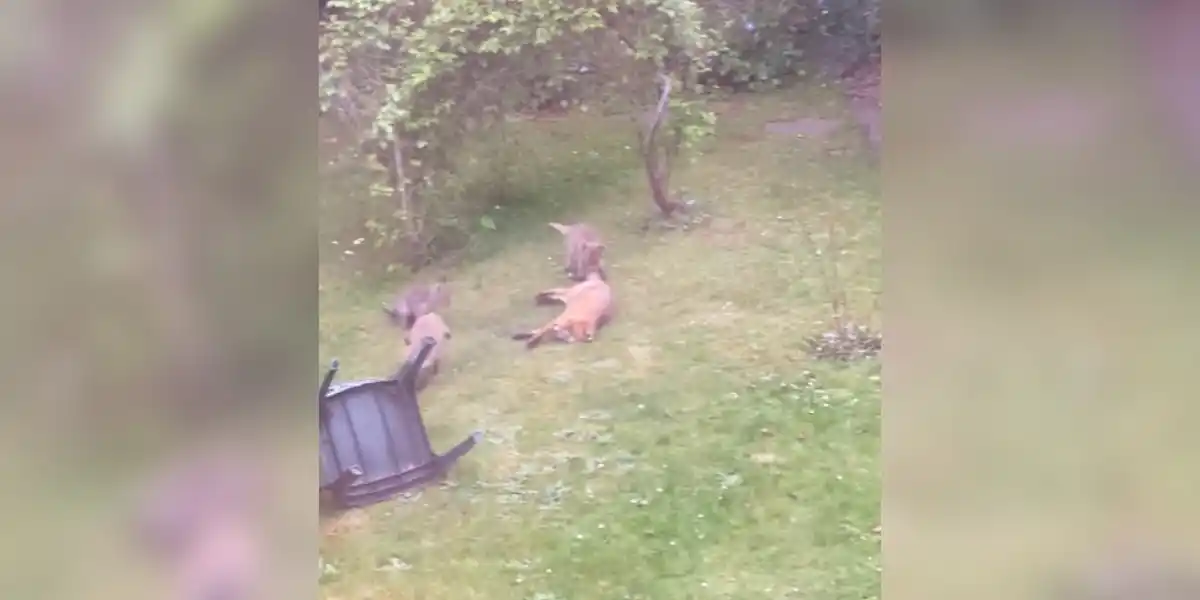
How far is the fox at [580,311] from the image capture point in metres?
1.33

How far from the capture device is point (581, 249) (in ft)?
4.43

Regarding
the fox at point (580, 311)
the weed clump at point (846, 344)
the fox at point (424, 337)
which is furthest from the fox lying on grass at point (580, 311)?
the weed clump at point (846, 344)

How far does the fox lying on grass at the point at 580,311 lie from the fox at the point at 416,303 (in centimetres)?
12

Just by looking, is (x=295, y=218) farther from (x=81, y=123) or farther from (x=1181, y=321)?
(x=1181, y=321)

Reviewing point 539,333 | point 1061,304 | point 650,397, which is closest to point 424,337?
point 539,333

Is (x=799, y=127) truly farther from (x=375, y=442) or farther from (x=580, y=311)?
(x=375, y=442)

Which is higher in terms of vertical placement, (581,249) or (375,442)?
(581,249)

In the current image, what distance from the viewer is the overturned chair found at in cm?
135

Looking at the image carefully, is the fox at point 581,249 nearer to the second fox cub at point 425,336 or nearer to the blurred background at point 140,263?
the second fox cub at point 425,336

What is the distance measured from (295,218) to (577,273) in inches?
14.9

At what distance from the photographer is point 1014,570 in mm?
1306

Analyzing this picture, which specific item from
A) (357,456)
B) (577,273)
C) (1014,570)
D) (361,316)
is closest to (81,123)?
(361,316)

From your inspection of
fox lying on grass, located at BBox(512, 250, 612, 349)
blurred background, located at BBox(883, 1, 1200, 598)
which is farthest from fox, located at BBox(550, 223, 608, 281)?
blurred background, located at BBox(883, 1, 1200, 598)

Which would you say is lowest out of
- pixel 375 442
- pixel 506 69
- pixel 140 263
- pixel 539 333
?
pixel 375 442
